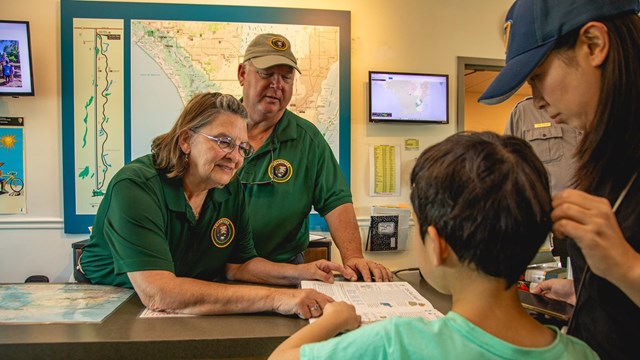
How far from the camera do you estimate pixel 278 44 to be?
1893mm

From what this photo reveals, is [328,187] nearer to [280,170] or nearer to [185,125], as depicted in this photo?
[280,170]

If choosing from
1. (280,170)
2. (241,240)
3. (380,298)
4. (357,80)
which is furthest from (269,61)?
(357,80)

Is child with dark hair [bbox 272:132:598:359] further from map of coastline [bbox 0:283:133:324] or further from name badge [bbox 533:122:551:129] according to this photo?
name badge [bbox 533:122:551:129]

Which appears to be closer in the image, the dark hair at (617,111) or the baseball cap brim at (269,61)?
the dark hair at (617,111)

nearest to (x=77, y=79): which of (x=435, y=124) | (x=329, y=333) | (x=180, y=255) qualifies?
(x=180, y=255)

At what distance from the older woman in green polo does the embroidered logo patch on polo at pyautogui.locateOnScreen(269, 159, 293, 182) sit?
0.30 metres

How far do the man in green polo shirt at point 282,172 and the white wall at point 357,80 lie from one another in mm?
1211

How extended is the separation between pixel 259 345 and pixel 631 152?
0.77 metres

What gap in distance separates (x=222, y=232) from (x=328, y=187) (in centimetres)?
61

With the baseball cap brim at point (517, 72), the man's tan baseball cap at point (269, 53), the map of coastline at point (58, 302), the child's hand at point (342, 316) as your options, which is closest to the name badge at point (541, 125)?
the man's tan baseball cap at point (269, 53)

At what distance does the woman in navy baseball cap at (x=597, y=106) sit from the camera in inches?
25.1

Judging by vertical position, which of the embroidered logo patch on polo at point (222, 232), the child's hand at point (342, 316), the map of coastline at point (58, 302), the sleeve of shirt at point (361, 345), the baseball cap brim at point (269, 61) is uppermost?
the baseball cap brim at point (269, 61)

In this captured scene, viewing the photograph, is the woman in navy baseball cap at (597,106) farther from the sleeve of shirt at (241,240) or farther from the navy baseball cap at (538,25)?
the sleeve of shirt at (241,240)

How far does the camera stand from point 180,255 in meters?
1.34
